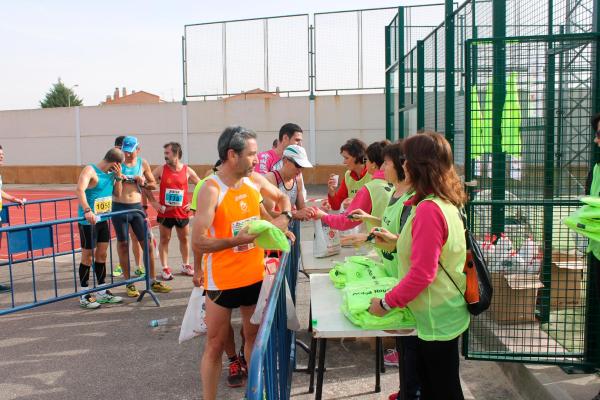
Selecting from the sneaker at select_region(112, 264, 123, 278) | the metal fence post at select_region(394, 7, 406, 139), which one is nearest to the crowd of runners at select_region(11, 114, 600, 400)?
the metal fence post at select_region(394, 7, 406, 139)

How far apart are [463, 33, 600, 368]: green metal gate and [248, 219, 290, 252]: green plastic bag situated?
1.46 metres

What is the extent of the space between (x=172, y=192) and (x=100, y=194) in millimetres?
1135

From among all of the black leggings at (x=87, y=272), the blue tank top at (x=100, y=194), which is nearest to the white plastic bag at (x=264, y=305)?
the blue tank top at (x=100, y=194)

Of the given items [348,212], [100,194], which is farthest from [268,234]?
[100,194]

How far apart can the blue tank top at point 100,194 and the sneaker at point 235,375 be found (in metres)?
2.97

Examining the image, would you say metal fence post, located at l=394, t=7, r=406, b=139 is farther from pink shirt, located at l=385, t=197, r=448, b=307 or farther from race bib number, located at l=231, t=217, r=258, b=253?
pink shirt, located at l=385, t=197, r=448, b=307

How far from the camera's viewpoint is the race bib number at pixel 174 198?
737 centimetres

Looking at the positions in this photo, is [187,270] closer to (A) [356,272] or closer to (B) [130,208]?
(B) [130,208]

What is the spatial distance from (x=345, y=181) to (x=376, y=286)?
3266mm

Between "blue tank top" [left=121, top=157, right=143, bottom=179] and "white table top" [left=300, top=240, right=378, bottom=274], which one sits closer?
"white table top" [left=300, top=240, right=378, bottom=274]

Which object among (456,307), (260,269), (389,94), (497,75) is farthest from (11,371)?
(389,94)

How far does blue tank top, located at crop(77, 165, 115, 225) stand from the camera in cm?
640

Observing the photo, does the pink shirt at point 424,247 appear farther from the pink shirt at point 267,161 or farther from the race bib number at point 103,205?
the race bib number at point 103,205

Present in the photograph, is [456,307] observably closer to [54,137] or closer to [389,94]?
[389,94]
